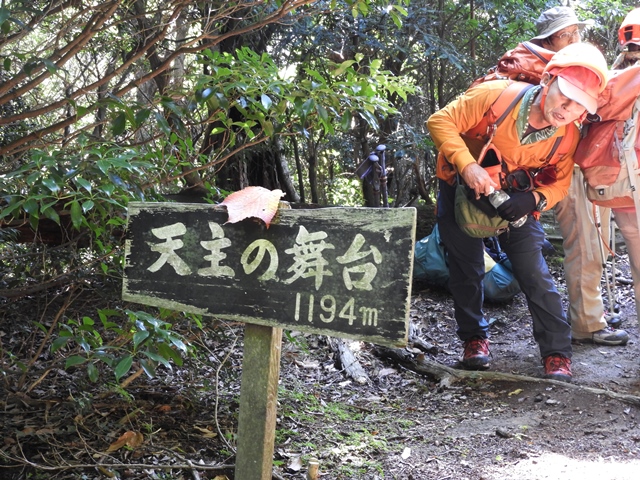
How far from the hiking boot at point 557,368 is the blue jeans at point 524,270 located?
4 cm

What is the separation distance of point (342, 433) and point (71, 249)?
5.85ft

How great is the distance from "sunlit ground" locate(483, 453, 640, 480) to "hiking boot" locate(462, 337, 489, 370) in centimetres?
123

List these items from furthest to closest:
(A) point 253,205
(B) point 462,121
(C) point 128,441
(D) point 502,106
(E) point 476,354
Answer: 1. (E) point 476,354
2. (B) point 462,121
3. (D) point 502,106
4. (C) point 128,441
5. (A) point 253,205

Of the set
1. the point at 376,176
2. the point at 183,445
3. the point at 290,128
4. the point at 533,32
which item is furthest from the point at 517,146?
the point at 533,32

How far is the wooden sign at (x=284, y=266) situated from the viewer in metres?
1.92

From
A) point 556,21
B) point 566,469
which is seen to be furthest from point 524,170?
point 566,469

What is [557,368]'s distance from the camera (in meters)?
3.96

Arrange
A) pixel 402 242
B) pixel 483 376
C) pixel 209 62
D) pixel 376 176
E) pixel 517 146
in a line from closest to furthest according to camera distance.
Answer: pixel 402 242 → pixel 209 62 → pixel 517 146 → pixel 483 376 → pixel 376 176

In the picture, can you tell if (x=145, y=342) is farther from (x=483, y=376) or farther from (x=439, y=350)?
(x=439, y=350)

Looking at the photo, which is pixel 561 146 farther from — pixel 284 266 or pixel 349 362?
pixel 284 266

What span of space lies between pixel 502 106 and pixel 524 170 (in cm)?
41

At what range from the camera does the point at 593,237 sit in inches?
178

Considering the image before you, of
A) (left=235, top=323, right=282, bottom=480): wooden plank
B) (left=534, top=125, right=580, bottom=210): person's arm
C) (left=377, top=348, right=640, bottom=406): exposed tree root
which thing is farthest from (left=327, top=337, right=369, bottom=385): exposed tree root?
(left=235, top=323, right=282, bottom=480): wooden plank

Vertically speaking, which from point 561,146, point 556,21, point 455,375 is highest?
point 556,21
